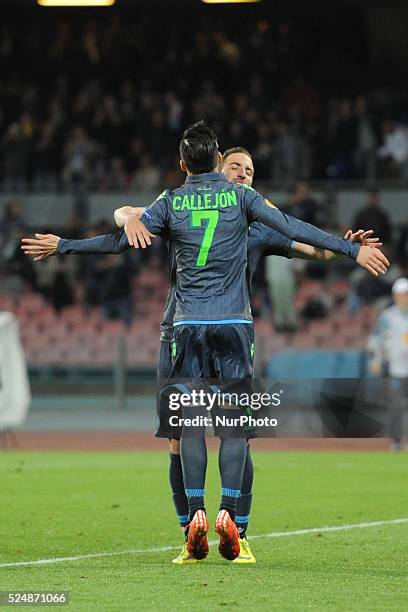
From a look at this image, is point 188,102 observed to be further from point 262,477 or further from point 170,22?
point 262,477

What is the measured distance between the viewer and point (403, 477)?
13703 millimetres

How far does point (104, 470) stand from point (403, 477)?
3.22m

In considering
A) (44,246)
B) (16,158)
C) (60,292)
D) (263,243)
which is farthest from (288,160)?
(44,246)

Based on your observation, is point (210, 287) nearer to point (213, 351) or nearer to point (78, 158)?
point (213, 351)

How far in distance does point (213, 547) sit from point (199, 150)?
2.55 meters

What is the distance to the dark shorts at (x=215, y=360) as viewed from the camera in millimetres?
7285

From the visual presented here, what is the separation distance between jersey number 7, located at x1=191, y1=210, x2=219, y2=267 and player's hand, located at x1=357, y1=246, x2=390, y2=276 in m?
0.79

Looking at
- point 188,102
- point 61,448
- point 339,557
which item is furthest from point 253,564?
point 188,102

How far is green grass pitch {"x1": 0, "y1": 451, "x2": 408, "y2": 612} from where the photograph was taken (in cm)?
648

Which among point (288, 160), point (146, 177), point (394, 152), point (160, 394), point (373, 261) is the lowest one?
point (160, 394)

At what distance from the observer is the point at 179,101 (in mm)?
28672

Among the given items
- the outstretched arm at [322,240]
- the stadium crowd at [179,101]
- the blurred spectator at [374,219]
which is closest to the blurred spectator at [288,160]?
the stadium crowd at [179,101]

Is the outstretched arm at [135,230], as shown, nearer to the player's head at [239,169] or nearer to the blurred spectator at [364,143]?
the player's head at [239,169]

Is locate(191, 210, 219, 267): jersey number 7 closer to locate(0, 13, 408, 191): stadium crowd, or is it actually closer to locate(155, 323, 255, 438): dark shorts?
locate(155, 323, 255, 438): dark shorts
